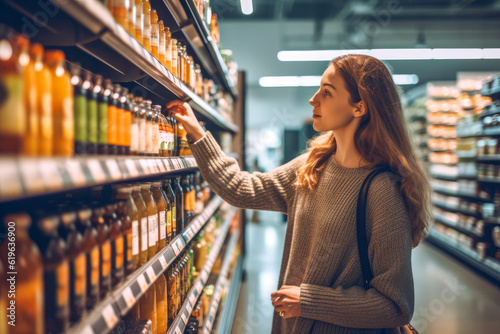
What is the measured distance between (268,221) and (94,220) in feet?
27.1

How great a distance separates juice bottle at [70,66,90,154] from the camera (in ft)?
3.02

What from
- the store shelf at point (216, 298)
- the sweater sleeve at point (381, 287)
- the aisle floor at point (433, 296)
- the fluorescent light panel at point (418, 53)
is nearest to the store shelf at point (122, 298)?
the sweater sleeve at point (381, 287)

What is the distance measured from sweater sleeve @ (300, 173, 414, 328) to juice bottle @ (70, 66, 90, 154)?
955 millimetres

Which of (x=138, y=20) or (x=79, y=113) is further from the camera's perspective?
(x=138, y=20)

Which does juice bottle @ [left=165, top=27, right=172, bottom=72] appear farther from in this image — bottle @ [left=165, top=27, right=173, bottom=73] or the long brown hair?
the long brown hair

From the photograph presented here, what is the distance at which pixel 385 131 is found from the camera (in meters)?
1.47

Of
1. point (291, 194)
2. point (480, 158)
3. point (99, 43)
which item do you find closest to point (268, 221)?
point (480, 158)

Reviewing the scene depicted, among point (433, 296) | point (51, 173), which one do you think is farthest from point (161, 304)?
point (433, 296)

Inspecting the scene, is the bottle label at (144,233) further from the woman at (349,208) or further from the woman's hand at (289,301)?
the woman's hand at (289,301)

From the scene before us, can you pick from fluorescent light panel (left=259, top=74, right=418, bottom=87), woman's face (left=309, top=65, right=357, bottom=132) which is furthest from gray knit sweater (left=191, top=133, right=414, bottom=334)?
fluorescent light panel (left=259, top=74, right=418, bottom=87)

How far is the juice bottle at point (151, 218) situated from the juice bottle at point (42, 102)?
68cm

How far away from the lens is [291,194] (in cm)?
178

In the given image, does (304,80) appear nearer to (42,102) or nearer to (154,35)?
(154,35)

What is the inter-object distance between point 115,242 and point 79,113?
413 mm
